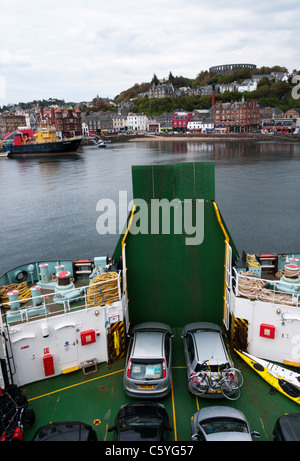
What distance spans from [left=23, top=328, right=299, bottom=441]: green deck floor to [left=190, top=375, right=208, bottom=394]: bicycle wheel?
392 millimetres

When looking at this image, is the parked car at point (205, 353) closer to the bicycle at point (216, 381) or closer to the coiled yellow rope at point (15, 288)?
the bicycle at point (216, 381)

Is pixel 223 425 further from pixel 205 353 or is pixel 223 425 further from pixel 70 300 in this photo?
pixel 70 300

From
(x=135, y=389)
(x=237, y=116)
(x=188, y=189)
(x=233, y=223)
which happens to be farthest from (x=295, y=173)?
(x=237, y=116)

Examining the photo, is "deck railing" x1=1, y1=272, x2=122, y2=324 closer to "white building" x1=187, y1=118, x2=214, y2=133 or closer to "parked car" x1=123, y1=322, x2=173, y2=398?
"parked car" x1=123, y1=322, x2=173, y2=398

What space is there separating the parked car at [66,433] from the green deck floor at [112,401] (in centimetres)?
85

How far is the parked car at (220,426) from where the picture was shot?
5.81 meters

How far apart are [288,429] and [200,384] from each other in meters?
2.01

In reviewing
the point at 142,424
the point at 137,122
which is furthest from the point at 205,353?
the point at 137,122

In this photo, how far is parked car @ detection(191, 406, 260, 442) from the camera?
5809mm

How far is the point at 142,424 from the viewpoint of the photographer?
615cm

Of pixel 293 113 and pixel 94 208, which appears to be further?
pixel 293 113

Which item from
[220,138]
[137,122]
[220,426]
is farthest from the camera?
[137,122]

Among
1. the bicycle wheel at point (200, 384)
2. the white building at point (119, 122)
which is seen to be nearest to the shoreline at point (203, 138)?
the white building at point (119, 122)
